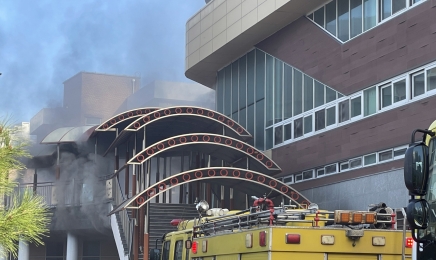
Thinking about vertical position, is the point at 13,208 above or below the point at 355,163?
below

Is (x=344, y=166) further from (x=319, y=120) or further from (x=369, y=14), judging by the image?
(x=369, y=14)

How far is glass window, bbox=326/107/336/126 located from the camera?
23.0 m

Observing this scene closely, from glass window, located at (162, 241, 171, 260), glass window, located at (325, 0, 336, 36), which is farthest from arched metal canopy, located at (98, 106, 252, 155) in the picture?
glass window, located at (162, 241, 171, 260)

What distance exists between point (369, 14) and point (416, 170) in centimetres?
1533

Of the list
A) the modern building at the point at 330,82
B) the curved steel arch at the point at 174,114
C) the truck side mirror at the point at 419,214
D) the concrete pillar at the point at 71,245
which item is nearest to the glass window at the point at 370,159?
the modern building at the point at 330,82

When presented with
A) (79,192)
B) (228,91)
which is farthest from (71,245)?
(228,91)

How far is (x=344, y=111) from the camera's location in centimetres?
2238

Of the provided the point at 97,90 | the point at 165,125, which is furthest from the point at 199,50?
the point at 97,90

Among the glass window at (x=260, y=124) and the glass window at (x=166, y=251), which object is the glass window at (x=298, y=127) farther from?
the glass window at (x=166, y=251)

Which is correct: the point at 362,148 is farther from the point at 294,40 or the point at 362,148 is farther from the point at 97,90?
the point at 97,90

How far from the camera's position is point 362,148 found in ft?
69.5

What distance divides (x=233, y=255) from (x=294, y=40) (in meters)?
16.4

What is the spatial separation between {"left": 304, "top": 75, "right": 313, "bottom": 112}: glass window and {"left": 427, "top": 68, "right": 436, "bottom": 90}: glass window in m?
6.05

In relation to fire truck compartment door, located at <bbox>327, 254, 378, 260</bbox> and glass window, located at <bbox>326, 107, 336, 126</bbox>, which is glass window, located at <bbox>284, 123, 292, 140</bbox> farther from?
fire truck compartment door, located at <bbox>327, 254, 378, 260</bbox>
